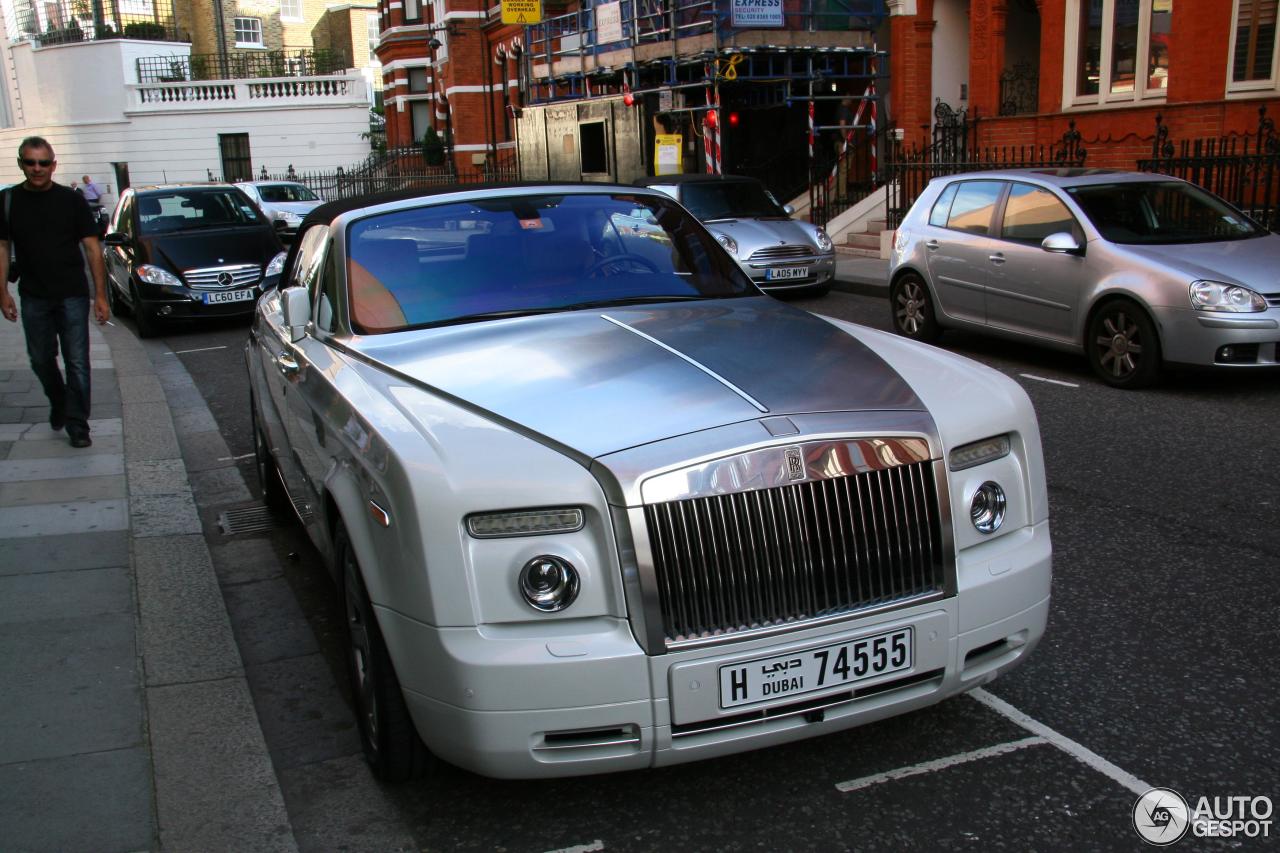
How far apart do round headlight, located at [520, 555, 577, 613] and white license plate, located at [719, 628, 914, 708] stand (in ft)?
1.43

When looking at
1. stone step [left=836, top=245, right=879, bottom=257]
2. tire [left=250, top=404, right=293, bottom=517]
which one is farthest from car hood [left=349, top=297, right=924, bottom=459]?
stone step [left=836, top=245, right=879, bottom=257]

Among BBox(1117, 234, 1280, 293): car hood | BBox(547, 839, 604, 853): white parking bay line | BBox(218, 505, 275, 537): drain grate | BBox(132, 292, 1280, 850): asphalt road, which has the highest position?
BBox(1117, 234, 1280, 293): car hood

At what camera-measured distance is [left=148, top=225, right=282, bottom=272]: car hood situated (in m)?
14.5

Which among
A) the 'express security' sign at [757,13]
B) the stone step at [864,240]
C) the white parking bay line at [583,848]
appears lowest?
the stone step at [864,240]

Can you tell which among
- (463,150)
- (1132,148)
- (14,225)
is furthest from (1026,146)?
(463,150)

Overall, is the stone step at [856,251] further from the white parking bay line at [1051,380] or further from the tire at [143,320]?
the tire at [143,320]

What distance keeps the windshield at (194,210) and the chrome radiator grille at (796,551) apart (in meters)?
13.8

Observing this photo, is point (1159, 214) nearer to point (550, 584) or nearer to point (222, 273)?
point (550, 584)

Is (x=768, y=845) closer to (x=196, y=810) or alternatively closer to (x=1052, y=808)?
(x=1052, y=808)

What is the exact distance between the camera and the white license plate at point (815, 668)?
303cm

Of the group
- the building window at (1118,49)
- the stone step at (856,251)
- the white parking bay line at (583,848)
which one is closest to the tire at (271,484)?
the white parking bay line at (583,848)

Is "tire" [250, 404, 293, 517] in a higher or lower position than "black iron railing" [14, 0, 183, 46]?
lower

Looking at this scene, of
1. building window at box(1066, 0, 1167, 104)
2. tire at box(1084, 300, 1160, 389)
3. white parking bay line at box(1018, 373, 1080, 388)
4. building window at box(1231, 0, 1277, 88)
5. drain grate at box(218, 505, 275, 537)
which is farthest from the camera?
building window at box(1066, 0, 1167, 104)

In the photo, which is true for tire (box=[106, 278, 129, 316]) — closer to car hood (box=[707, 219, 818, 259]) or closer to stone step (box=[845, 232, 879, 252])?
car hood (box=[707, 219, 818, 259])
